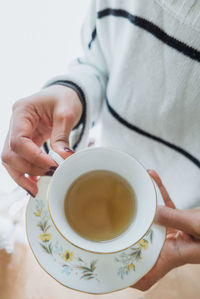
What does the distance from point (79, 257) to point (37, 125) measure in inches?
11.7

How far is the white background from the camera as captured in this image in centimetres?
78

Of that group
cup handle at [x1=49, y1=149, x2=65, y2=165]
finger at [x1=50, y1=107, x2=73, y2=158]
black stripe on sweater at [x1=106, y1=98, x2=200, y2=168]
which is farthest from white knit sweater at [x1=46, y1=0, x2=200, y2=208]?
cup handle at [x1=49, y1=149, x2=65, y2=165]

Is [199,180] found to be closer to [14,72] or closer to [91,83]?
[91,83]

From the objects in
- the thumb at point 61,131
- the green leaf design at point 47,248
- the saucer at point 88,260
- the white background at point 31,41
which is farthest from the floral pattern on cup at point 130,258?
the white background at point 31,41

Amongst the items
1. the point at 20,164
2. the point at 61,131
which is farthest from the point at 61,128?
the point at 20,164

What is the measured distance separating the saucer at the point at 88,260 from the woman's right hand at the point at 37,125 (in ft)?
0.27

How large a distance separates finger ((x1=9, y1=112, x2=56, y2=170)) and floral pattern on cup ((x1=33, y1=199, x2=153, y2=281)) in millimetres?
127

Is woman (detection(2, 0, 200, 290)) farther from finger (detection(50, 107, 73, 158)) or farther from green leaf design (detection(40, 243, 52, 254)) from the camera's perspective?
green leaf design (detection(40, 243, 52, 254))

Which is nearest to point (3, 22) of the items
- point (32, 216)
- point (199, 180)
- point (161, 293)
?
point (32, 216)

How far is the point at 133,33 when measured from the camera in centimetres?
50

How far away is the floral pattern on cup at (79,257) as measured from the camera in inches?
20.6

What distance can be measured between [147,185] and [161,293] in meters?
0.38

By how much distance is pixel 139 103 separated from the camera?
0.60 m

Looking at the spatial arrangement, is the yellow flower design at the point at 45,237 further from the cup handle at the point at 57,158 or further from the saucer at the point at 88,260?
the cup handle at the point at 57,158
